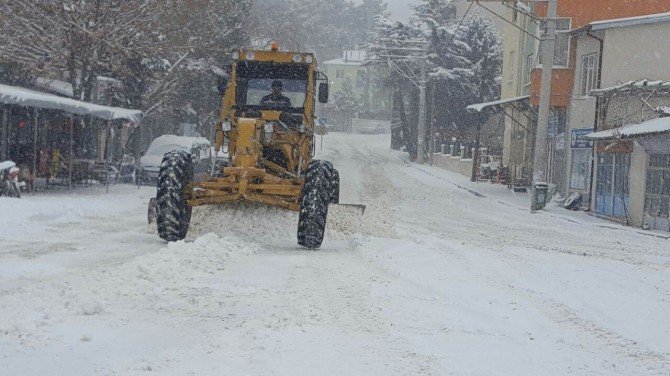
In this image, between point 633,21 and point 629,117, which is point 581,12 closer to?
point 633,21

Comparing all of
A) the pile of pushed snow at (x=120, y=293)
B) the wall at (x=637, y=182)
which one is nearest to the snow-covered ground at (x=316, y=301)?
the pile of pushed snow at (x=120, y=293)

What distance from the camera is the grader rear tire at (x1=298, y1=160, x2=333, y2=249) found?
42.6 ft

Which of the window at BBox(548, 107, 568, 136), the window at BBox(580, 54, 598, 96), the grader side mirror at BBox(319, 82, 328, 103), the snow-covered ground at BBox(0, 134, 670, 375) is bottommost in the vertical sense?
the snow-covered ground at BBox(0, 134, 670, 375)

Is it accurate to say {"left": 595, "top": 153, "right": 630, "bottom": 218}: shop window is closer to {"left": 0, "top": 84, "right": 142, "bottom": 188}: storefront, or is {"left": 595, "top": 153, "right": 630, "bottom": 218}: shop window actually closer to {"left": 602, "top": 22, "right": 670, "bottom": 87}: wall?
{"left": 602, "top": 22, "right": 670, "bottom": 87}: wall

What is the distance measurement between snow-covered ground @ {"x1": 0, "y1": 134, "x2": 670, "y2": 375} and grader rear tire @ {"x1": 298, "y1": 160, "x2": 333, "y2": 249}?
0.72 feet

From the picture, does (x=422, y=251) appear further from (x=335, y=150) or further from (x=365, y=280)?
(x=335, y=150)

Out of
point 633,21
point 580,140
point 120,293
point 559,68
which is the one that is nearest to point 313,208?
point 120,293

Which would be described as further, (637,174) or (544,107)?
(544,107)

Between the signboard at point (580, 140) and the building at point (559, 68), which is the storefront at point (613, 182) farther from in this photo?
the building at point (559, 68)

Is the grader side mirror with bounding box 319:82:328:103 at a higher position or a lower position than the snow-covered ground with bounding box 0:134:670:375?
higher

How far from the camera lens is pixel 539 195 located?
28578 mm

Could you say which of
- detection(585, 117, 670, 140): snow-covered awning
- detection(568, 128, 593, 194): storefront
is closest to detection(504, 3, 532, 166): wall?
detection(568, 128, 593, 194): storefront

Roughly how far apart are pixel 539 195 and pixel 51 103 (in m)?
14.6

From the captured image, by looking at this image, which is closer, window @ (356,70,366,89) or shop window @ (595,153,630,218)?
shop window @ (595,153,630,218)
